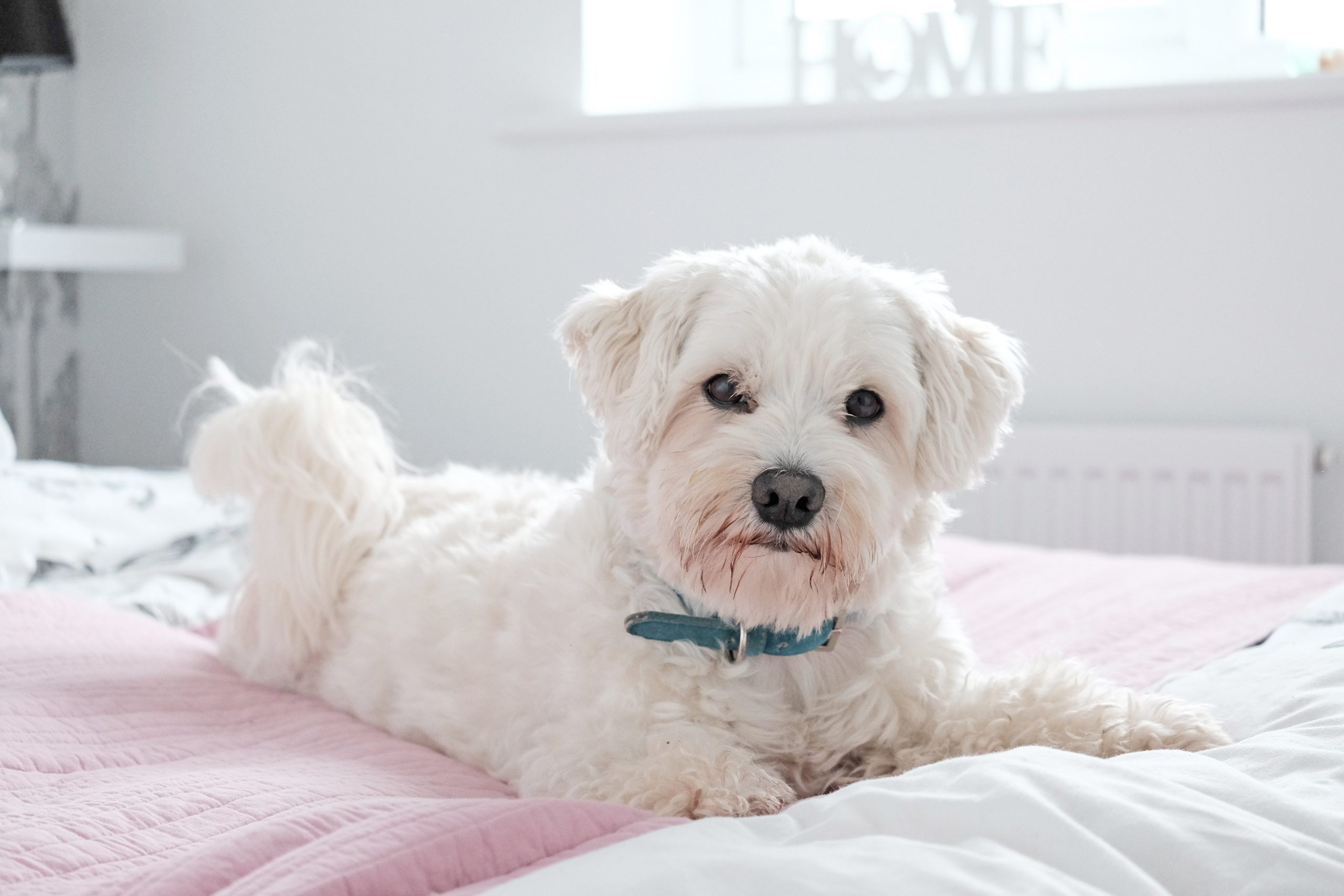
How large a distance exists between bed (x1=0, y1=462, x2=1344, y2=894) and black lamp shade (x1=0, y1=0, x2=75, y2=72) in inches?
90.9

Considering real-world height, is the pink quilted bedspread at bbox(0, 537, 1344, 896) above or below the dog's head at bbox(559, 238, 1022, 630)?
below

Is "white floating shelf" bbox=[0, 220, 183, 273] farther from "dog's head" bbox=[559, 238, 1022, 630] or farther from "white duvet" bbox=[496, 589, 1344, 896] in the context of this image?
"white duvet" bbox=[496, 589, 1344, 896]

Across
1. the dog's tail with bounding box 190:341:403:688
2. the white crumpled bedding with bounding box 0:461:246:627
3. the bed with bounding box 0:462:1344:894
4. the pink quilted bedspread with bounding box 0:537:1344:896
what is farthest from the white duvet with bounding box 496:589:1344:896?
the white crumpled bedding with bounding box 0:461:246:627

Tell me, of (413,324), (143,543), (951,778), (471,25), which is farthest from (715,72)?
(951,778)

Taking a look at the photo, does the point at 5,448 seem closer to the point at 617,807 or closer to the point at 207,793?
the point at 207,793

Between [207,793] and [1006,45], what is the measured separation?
296 centimetres

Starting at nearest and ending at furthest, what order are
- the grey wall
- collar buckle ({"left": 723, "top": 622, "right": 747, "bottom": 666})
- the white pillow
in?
1. collar buckle ({"left": 723, "top": 622, "right": 747, "bottom": 666})
2. the white pillow
3. the grey wall

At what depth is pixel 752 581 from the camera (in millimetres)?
1346

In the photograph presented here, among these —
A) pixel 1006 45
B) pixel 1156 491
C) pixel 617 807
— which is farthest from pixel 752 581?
pixel 1006 45

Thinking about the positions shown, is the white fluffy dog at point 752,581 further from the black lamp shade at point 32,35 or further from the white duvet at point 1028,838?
the black lamp shade at point 32,35

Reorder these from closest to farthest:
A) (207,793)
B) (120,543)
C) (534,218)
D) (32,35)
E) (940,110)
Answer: (207,793)
(120,543)
(940,110)
(32,35)
(534,218)

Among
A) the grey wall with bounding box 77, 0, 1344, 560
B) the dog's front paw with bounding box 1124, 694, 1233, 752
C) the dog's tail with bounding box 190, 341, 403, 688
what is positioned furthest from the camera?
the grey wall with bounding box 77, 0, 1344, 560

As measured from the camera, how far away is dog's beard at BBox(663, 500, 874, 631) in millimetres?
1323

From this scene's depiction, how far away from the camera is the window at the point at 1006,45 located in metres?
3.44
